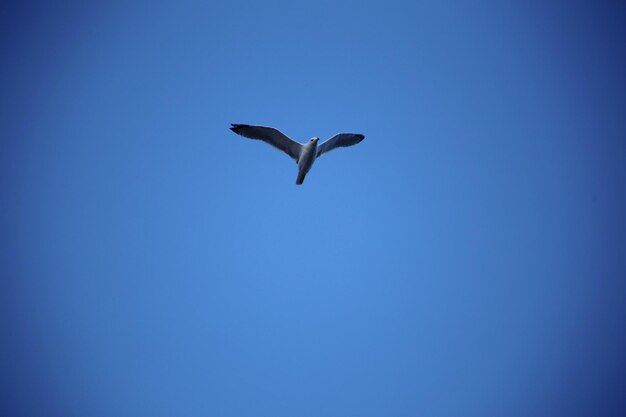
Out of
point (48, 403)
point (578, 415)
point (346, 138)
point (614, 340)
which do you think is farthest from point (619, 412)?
A: point (48, 403)

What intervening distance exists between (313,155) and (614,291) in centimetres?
10296

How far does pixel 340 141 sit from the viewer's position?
11258 millimetres

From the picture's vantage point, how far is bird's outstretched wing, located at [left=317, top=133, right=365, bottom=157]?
11034 millimetres

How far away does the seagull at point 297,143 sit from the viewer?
10.3 meters

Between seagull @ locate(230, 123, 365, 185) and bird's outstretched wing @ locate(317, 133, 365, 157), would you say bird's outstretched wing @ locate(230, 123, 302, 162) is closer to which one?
seagull @ locate(230, 123, 365, 185)

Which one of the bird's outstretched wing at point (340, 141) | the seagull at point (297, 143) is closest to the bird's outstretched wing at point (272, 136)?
the seagull at point (297, 143)

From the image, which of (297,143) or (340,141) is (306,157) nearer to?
(297,143)

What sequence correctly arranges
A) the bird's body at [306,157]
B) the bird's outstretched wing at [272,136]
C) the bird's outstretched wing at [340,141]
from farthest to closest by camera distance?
1. the bird's outstretched wing at [340,141]
2. the bird's body at [306,157]
3. the bird's outstretched wing at [272,136]

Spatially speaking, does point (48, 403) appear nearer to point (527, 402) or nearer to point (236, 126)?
point (236, 126)

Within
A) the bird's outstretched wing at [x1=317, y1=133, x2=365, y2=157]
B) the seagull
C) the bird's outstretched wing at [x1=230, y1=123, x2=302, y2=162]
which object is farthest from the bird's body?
the bird's outstretched wing at [x1=317, y1=133, x2=365, y2=157]

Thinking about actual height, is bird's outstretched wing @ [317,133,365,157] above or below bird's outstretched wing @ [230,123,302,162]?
above

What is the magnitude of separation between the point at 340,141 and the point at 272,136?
1.82 metres

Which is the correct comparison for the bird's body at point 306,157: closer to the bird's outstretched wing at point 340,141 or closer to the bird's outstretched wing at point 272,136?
the bird's outstretched wing at point 272,136

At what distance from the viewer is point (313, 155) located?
34.8 ft
